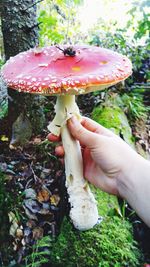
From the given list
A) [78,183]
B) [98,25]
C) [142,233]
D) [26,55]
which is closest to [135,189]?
[78,183]

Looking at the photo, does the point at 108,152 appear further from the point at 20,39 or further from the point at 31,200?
the point at 20,39

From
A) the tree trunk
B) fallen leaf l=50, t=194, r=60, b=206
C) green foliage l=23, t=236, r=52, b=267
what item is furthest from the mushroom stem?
the tree trunk

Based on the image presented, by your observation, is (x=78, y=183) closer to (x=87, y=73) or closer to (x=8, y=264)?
(x=8, y=264)

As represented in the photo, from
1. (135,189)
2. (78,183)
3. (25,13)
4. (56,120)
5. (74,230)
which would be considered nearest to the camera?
(135,189)

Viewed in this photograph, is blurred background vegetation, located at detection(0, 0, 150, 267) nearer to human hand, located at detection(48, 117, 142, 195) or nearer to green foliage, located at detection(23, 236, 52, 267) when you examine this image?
green foliage, located at detection(23, 236, 52, 267)

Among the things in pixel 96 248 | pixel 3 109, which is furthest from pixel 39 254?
pixel 3 109

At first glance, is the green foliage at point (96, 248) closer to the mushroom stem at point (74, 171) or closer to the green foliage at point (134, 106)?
the mushroom stem at point (74, 171)
